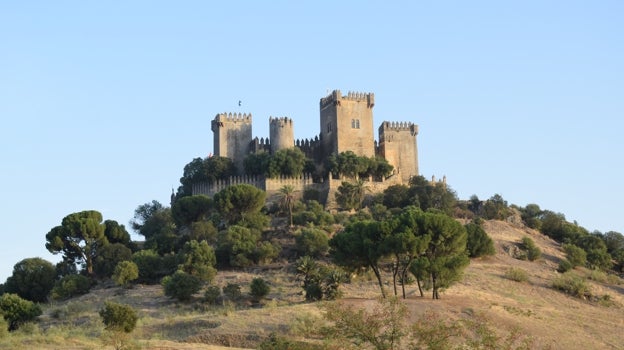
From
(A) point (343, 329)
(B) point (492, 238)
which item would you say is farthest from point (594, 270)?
(A) point (343, 329)

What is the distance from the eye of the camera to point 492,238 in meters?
73.3

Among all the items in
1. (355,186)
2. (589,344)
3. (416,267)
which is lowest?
(589,344)

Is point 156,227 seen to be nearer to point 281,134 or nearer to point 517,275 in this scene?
point 281,134

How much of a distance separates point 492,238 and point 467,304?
2439 cm

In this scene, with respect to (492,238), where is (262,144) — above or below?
above

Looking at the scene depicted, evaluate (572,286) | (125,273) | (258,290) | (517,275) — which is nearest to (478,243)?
(517,275)

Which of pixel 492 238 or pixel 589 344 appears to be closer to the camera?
pixel 589 344

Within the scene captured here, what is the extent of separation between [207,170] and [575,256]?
34737 mm

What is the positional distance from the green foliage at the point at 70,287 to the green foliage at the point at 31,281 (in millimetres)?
2026

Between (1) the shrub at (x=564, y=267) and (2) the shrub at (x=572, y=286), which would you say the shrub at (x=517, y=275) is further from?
(1) the shrub at (x=564, y=267)

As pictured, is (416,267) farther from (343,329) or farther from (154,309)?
(343,329)

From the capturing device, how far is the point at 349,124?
297ft

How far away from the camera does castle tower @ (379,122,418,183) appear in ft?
304

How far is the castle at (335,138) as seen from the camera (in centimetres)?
8988
